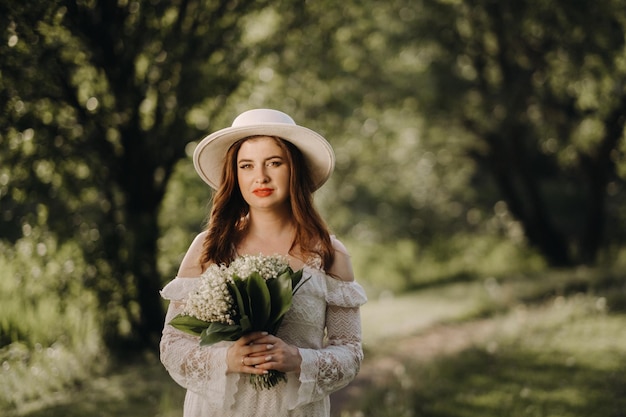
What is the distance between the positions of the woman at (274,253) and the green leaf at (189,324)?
123 millimetres

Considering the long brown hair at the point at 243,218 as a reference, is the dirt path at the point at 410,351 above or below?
below

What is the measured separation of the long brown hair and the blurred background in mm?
2828

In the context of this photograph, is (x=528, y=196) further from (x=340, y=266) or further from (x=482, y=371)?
(x=340, y=266)

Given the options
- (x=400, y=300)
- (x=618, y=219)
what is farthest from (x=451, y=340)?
(x=618, y=219)

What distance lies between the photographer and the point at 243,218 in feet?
9.25

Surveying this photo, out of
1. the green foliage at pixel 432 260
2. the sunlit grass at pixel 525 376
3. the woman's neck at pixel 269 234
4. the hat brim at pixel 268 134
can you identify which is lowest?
the sunlit grass at pixel 525 376

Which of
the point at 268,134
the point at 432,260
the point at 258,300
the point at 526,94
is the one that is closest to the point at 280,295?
the point at 258,300

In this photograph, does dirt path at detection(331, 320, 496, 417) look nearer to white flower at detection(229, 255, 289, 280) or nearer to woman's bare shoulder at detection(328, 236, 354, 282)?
woman's bare shoulder at detection(328, 236, 354, 282)

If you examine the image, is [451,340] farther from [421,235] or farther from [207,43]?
[421,235]

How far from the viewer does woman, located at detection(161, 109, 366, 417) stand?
2475mm

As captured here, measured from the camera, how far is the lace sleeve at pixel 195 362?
2453mm

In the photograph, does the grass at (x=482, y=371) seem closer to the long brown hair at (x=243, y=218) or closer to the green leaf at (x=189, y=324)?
the long brown hair at (x=243, y=218)

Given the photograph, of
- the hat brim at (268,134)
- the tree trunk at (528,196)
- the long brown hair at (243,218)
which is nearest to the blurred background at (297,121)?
the tree trunk at (528,196)

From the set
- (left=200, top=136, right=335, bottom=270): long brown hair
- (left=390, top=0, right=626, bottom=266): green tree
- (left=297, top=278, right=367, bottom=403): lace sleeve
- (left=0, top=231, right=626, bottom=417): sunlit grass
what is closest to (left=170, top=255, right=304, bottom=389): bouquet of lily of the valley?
(left=297, top=278, right=367, bottom=403): lace sleeve
